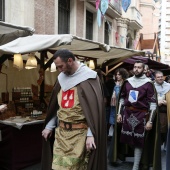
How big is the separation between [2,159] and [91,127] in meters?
2.81

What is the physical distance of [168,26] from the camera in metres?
36.9

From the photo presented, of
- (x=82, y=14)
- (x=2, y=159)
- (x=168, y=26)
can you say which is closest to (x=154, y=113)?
(x=2, y=159)

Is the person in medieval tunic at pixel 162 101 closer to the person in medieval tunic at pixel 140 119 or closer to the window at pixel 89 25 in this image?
the person in medieval tunic at pixel 140 119

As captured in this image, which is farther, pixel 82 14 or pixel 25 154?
pixel 82 14

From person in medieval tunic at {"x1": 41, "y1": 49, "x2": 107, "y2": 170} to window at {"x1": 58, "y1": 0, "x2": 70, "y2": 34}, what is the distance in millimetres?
11685

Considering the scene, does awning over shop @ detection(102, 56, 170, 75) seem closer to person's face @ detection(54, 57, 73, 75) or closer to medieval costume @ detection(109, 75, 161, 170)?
medieval costume @ detection(109, 75, 161, 170)

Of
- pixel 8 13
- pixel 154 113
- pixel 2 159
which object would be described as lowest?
pixel 2 159

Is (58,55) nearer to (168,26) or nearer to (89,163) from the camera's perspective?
(89,163)

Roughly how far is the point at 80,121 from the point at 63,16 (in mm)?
12344

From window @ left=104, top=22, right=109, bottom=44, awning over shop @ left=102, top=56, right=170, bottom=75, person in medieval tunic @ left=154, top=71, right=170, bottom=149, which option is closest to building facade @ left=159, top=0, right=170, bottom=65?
window @ left=104, top=22, right=109, bottom=44

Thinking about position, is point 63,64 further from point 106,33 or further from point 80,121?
point 106,33

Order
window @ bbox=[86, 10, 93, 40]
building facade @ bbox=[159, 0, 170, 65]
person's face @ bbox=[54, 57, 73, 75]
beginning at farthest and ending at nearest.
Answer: building facade @ bbox=[159, 0, 170, 65] → window @ bbox=[86, 10, 93, 40] → person's face @ bbox=[54, 57, 73, 75]

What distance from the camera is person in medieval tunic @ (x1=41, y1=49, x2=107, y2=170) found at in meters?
3.41

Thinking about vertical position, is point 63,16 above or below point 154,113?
above
